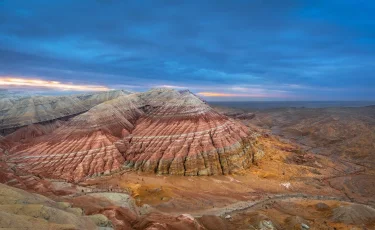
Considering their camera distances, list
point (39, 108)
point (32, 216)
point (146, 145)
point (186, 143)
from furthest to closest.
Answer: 1. point (39, 108)
2. point (146, 145)
3. point (186, 143)
4. point (32, 216)

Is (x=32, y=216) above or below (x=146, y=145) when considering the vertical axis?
above

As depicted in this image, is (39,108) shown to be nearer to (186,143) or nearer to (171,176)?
(186,143)

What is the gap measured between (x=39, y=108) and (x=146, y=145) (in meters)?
68.0

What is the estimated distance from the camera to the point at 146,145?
6275cm

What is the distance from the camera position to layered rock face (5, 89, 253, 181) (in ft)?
182

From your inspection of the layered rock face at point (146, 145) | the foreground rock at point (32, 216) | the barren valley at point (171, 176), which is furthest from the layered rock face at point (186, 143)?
the foreground rock at point (32, 216)

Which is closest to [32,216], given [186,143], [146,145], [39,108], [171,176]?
[171,176]

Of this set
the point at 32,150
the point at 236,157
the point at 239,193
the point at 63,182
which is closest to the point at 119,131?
the point at 32,150

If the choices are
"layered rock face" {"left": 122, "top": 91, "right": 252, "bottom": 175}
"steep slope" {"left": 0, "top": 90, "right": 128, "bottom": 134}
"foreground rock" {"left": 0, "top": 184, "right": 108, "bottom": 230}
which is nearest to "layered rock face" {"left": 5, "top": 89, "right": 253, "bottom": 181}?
"layered rock face" {"left": 122, "top": 91, "right": 252, "bottom": 175}

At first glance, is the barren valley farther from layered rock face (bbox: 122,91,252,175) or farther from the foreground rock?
layered rock face (bbox: 122,91,252,175)

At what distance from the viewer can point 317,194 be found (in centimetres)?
4850

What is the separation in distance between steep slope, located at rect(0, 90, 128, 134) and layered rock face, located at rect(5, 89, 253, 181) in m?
39.6

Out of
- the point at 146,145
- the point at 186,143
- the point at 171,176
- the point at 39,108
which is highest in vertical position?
the point at 39,108

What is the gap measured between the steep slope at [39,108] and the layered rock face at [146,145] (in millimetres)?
39600
